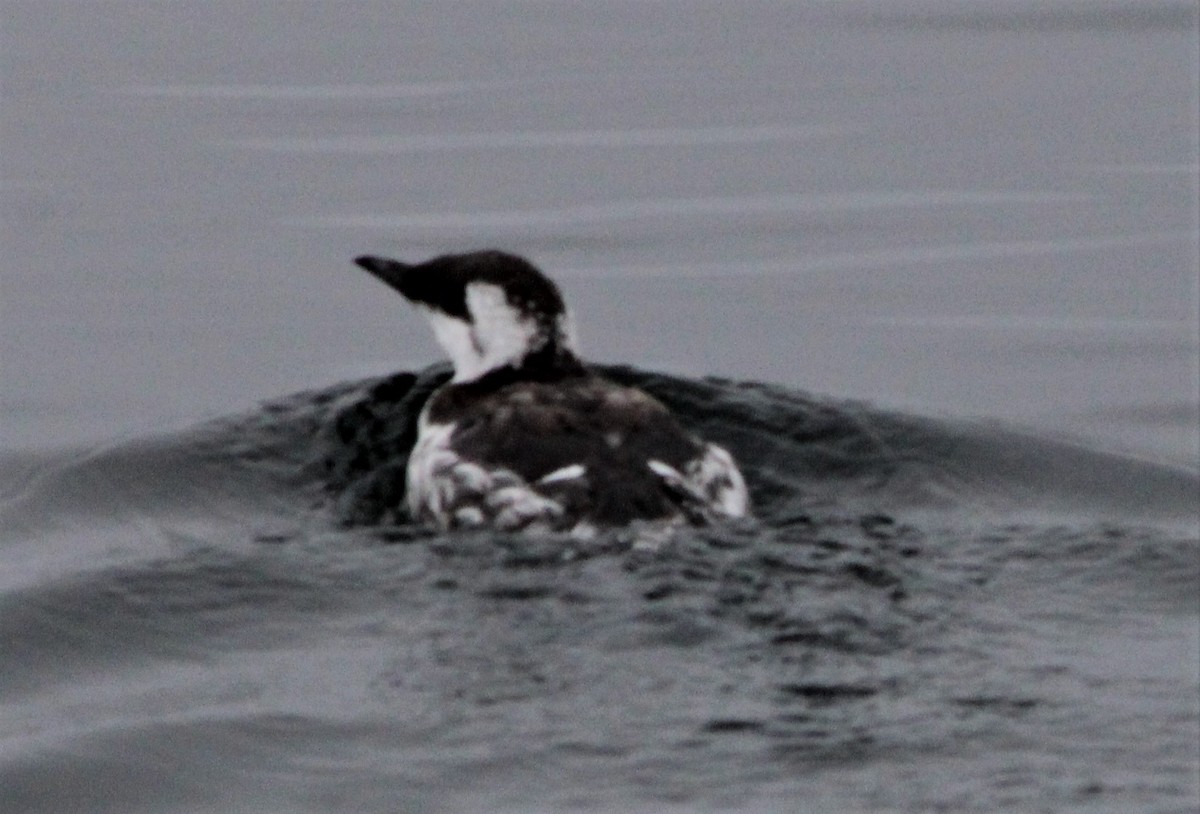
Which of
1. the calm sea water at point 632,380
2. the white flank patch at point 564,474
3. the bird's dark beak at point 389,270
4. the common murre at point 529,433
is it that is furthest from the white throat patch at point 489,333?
the white flank patch at point 564,474

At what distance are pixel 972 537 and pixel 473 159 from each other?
369 inches

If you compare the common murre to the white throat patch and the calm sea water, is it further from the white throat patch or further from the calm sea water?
the calm sea water

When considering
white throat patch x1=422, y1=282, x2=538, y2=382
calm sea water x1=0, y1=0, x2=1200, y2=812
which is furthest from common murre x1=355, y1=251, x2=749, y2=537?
calm sea water x1=0, y1=0, x2=1200, y2=812

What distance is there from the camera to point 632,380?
14727 millimetres

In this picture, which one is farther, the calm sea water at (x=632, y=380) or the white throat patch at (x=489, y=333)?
the white throat patch at (x=489, y=333)

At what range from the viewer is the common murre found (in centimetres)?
1216

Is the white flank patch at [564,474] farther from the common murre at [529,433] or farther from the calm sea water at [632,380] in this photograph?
the calm sea water at [632,380]

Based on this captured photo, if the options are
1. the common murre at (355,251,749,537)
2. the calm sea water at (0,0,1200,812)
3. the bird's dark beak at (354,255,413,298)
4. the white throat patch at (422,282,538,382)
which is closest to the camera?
the calm sea water at (0,0,1200,812)

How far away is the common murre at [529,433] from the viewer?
12.2 meters

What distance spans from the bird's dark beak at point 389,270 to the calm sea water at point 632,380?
1.89ft

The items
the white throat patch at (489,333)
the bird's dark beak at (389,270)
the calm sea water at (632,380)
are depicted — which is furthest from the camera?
the bird's dark beak at (389,270)

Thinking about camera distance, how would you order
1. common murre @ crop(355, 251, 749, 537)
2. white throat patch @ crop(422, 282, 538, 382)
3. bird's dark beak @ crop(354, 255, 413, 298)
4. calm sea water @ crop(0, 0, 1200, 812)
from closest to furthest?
1. calm sea water @ crop(0, 0, 1200, 812)
2. common murre @ crop(355, 251, 749, 537)
3. white throat patch @ crop(422, 282, 538, 382)
4. bird's dark beak @ crop(354, 255, 413, 298)

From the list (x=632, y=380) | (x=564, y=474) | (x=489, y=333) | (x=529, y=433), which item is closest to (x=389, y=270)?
(x=489, y=333)

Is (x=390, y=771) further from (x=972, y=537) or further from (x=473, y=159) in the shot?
(x=473, y=159)
